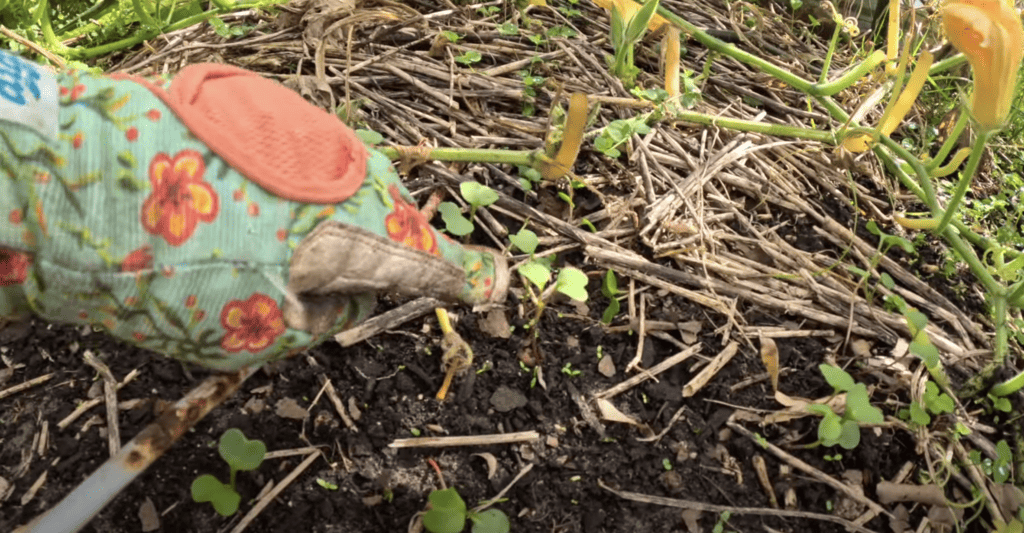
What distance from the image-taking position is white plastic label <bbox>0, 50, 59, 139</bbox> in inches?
24.4

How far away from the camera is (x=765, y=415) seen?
1253mm

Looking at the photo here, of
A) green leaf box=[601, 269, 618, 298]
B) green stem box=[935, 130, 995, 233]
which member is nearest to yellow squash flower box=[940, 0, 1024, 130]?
green stem box=[935, 130, 995, 233]

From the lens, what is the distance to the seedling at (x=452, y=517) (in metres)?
1.03

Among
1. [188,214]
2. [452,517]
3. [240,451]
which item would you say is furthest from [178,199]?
[452,517]

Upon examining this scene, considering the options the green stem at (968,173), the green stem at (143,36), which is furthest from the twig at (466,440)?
the green stem at (143,36)

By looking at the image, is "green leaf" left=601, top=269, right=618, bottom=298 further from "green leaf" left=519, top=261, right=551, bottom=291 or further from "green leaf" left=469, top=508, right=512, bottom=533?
"green leaf" left=469, top=508, right=512, bottom=533

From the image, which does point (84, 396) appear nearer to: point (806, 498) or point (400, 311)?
point (400, 311)

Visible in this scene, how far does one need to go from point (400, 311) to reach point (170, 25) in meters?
0.89

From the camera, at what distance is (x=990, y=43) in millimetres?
1041

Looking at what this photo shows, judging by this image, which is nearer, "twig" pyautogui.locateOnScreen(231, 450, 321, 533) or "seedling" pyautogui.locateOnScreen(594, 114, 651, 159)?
"twig" pyautogui.locateOnScreen(231, 450, 321, 533)

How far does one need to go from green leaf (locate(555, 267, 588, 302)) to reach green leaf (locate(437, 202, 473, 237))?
0.53ft

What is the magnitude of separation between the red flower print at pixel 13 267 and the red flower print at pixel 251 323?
0.16m

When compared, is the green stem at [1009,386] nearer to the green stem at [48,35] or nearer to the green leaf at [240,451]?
the green leaf at [240,451]

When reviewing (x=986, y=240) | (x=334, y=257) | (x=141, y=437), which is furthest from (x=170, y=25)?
(x=986, y=240)
